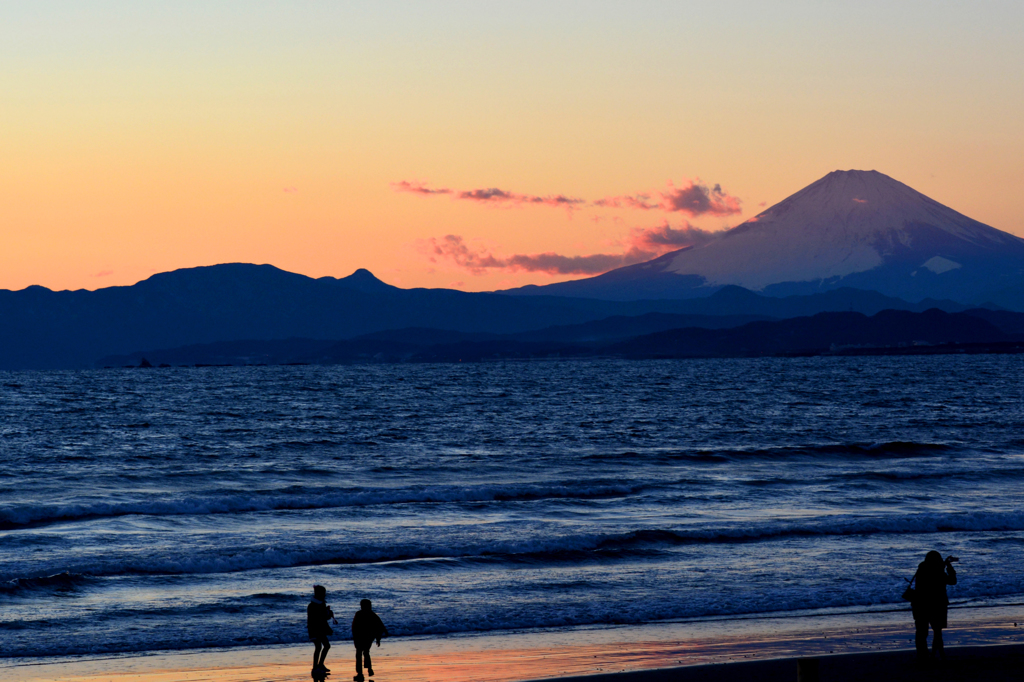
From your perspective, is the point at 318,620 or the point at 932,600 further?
the point at 932,600

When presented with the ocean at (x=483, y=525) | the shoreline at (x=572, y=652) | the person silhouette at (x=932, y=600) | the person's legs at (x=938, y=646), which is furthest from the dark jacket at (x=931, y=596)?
the ocean at (x=483, y=525)

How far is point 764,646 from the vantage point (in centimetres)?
1761

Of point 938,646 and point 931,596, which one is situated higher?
point 931,596

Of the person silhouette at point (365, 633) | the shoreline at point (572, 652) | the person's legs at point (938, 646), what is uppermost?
the person silhouette at point (365, 633)

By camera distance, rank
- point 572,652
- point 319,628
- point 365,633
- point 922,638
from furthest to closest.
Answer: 1. point 572,652
2. point 922,638
3. point 319,628
4. point 365,633

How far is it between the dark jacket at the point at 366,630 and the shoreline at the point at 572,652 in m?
0.68

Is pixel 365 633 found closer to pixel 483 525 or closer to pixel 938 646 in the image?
pixel 938 646

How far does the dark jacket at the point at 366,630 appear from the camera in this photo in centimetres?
1565

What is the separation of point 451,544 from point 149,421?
61.6 meters

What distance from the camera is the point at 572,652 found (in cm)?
1753

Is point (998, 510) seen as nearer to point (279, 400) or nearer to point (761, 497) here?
point (761, 497)

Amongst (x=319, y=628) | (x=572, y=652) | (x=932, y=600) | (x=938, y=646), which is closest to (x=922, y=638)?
(x=938, y=646)

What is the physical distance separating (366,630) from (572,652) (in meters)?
3.75

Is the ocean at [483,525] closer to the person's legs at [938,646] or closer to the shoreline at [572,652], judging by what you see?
the shoreline at [572,652]
